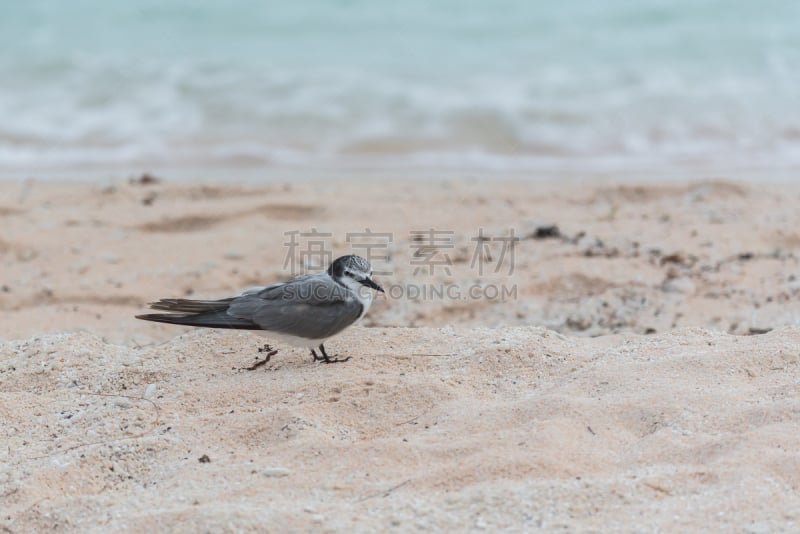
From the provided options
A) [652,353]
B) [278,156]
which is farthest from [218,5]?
[652,353]

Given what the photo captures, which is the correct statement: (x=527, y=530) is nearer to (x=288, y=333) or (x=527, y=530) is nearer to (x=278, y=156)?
(x=288, y=333)

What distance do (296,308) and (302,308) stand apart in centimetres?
2

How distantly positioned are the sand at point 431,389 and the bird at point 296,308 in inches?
6.4

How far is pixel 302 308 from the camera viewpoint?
12.9 ft

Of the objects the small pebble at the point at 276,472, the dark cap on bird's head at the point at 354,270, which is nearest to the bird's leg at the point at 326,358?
the dark cap on bird's head at the point at 354,270

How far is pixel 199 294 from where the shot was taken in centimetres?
561

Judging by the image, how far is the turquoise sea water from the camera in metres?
9.91

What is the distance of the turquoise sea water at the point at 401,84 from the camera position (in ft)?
32.5

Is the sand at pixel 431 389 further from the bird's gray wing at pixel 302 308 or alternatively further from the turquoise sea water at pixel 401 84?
the turquoise sea water at pixel 401 84

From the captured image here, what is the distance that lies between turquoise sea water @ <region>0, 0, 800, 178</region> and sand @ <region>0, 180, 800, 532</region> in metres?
3.36

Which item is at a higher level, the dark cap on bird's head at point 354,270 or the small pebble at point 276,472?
the dark cap on bird's head at point 354,270

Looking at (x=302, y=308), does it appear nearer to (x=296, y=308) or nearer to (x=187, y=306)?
(x=296, y=308)

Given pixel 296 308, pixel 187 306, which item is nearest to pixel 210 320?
pixel 187 306

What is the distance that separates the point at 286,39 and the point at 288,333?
10.6 meters
